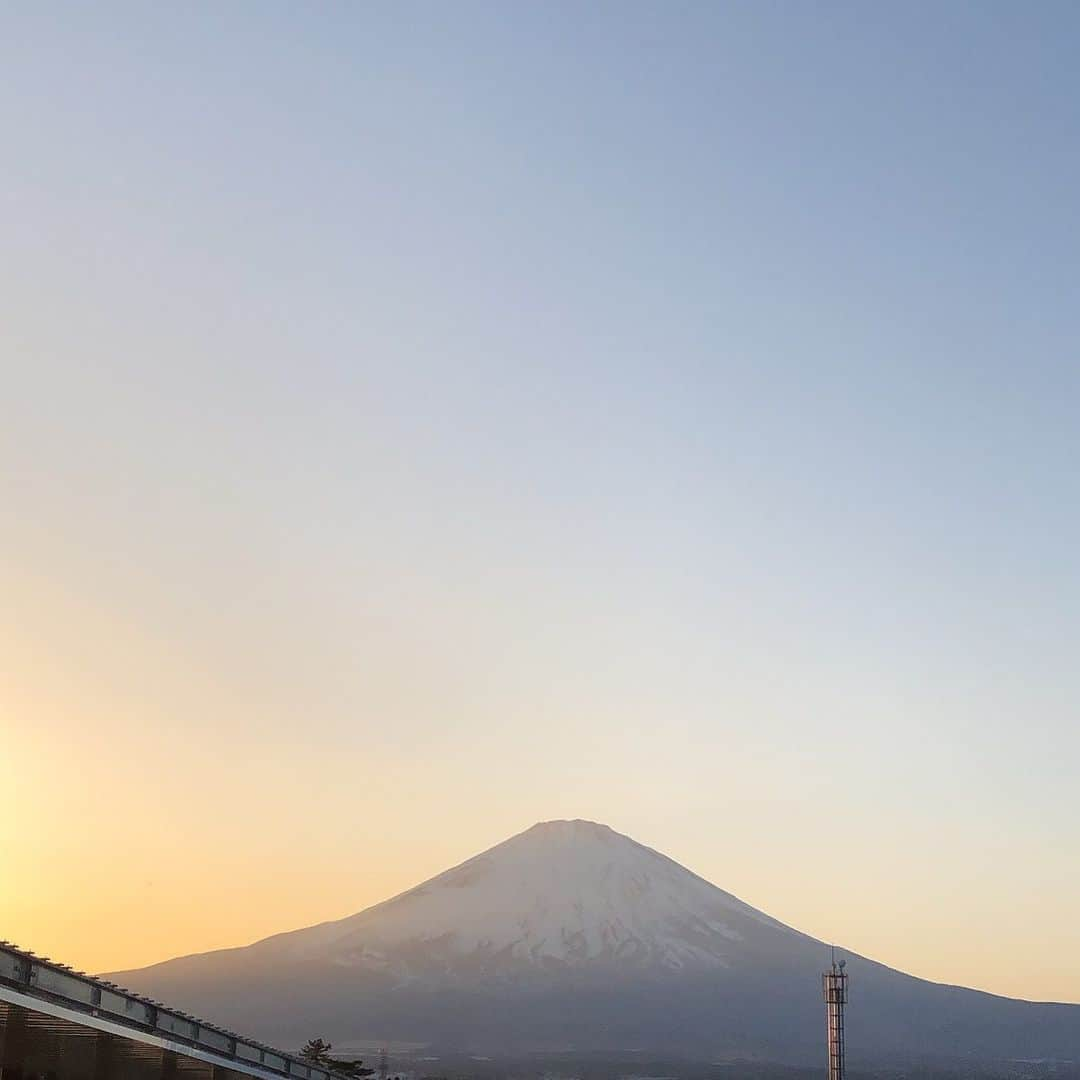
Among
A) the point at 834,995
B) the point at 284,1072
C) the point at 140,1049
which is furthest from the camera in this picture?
the point at 834,995

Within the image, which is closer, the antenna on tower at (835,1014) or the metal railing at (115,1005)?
the metal railing at (115,1005)

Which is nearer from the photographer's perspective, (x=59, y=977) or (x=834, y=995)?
(x=59, y=977)

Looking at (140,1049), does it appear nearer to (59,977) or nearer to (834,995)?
(59,977)

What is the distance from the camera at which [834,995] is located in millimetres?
69500

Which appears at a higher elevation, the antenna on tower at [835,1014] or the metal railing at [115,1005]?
the antenna on tower at [835,1014]

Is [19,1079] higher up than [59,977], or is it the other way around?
[59,977]

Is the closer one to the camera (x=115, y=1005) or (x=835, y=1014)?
(x=115, y=1005)

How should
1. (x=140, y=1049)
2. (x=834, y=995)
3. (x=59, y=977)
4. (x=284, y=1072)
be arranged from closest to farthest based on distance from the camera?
(x=59, y=977), (x=140, y=1049), (x=284, y=1072), (x=834, y=995)

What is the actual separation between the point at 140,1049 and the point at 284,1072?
7042 millimetres

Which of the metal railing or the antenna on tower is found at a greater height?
the antenna on tower

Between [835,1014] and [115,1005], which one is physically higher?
[835,1014]

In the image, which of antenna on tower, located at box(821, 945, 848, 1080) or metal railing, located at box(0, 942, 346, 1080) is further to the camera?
antenna on tower, located at box(821, 945, 848, 1080)

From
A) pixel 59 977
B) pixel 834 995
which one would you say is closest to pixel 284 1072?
pixel 59 977

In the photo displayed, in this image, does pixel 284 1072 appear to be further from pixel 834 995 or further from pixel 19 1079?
pixel 834 995
